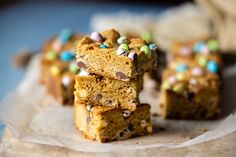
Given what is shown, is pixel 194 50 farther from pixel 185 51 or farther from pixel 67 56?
pixel 67 56

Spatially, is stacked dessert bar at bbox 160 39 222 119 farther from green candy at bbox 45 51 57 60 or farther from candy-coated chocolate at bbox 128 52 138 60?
green candy at bbox 45 51 57 60

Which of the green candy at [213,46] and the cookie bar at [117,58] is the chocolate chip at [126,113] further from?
the green candy at [213,46]

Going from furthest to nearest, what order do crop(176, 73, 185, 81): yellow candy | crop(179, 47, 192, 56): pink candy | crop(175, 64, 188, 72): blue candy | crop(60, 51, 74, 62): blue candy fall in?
crop(179, 47, 192, 56): pink candy, crop(60, 51, 74, 62): blue candy, crop(175, 64, 188, 72): blue candy, crop(176, 73, 185, 81): yellow candy

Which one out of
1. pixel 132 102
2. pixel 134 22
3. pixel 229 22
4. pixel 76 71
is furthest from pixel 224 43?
pixel 132 102

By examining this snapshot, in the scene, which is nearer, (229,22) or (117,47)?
(117,47)

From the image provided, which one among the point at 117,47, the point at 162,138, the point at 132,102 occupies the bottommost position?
the point at 162,138

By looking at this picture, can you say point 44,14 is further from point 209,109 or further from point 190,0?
point 209,109

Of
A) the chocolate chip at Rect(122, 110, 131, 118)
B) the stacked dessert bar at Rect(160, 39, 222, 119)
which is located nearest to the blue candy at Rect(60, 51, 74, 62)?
the stacked dessert bar at Rect(160, 39, 222, 119)
